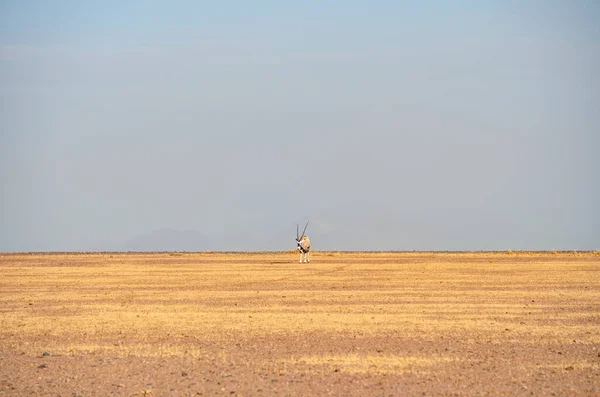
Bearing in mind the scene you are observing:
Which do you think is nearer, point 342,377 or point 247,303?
point 342,377

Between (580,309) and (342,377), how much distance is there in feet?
40.2

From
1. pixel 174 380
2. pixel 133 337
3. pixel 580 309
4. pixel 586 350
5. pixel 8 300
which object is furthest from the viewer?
pixel 8 300

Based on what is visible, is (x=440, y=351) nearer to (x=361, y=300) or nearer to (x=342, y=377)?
(x=342, y=377)

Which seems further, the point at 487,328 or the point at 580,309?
the point at 580,309

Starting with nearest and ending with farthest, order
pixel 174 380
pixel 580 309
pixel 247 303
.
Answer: pixel 174 380
pixel 580 309
pixel 247 303

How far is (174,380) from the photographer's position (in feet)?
49.8

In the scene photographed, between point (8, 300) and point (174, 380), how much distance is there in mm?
15848

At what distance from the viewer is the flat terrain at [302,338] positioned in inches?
582

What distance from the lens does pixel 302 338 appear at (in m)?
19.6

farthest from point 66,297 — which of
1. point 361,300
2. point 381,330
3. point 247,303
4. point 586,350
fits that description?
point 586,350

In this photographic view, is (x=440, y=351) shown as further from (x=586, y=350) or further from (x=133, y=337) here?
(x=133, y=337)

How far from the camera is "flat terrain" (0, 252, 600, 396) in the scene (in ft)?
48.5

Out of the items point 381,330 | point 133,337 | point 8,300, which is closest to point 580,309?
point 381,330

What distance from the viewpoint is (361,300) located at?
28.2 m
